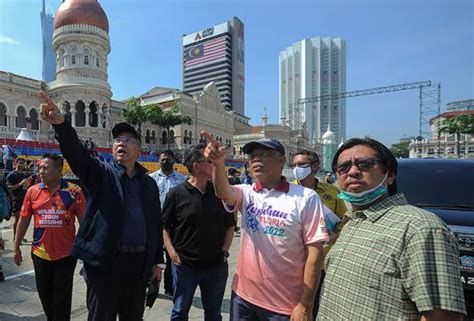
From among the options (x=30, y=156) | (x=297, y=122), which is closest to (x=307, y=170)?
(x=30, y=156)

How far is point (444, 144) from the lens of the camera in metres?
87.1

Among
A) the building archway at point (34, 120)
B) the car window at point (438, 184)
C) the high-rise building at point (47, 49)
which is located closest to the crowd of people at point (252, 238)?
the car window at point (438, 184)

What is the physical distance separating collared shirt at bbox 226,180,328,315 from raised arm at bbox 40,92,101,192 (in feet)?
4.05

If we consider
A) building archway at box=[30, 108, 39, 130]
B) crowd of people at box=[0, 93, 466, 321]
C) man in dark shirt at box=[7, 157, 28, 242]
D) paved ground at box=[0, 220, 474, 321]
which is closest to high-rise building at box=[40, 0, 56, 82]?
building archway at box=[30, 108, 39, 130]

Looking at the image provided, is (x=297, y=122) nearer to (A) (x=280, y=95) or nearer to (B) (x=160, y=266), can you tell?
(A) (x=280, y=95)

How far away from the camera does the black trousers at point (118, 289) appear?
2.32 metres

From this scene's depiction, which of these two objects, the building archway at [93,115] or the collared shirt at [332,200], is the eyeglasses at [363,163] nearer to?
the collared shirt at [332,200]

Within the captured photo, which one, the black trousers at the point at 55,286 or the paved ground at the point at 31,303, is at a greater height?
the black trousers at the point at 55,286

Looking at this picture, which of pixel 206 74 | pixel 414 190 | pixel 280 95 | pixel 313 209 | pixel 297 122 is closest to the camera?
pixel 313 209

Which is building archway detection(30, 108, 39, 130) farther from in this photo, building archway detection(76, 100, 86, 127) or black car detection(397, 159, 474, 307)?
black car detection(397, 159, 474, 307)

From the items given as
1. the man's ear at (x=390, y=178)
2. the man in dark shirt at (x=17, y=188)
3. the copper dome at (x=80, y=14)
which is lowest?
the man in dark shirt at (x=17, y=188)

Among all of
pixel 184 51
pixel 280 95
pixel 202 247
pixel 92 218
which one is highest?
pixel 184 51

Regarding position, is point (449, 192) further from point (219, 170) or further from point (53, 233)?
point (53, 233)

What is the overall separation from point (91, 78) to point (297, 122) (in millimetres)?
80719
